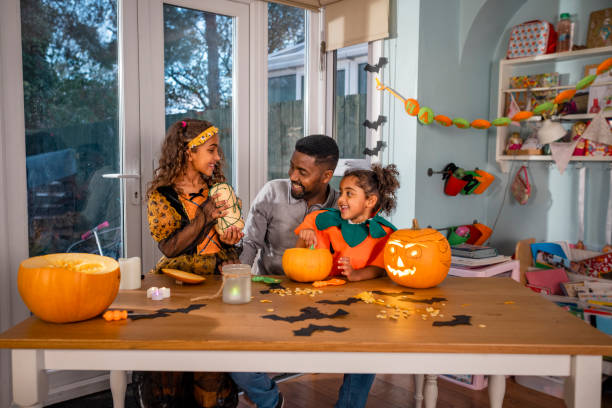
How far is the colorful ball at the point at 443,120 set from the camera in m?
3.01

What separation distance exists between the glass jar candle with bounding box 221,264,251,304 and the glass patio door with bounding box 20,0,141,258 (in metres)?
1.15

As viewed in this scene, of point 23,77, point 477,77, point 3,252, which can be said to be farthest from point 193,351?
point 477,77

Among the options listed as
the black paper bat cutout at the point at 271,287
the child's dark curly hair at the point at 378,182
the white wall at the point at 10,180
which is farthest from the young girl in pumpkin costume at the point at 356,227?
the white wall at the point at 10,180

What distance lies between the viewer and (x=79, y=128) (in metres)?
2.47

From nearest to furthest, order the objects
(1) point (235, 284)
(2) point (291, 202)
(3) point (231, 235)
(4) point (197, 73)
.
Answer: (1) point (235, 284), (3) point (231, 235), (2) point (291, 202), (4) point (197, 73)

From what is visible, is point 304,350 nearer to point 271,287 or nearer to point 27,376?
point 271,287

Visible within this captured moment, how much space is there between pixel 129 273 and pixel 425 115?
1.95 m

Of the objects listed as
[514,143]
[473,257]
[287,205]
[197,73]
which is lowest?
[473,257]

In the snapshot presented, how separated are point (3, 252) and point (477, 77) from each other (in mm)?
2949

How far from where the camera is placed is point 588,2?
323 centimetres

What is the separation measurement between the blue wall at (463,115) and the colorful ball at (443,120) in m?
0.09

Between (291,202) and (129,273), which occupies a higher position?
(291,202)

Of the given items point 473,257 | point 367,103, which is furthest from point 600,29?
point 473,257

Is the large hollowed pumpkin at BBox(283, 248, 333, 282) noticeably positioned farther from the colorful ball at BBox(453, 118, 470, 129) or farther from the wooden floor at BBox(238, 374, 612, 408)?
the colorful ball at BBox(453, 118, 470, 129)
